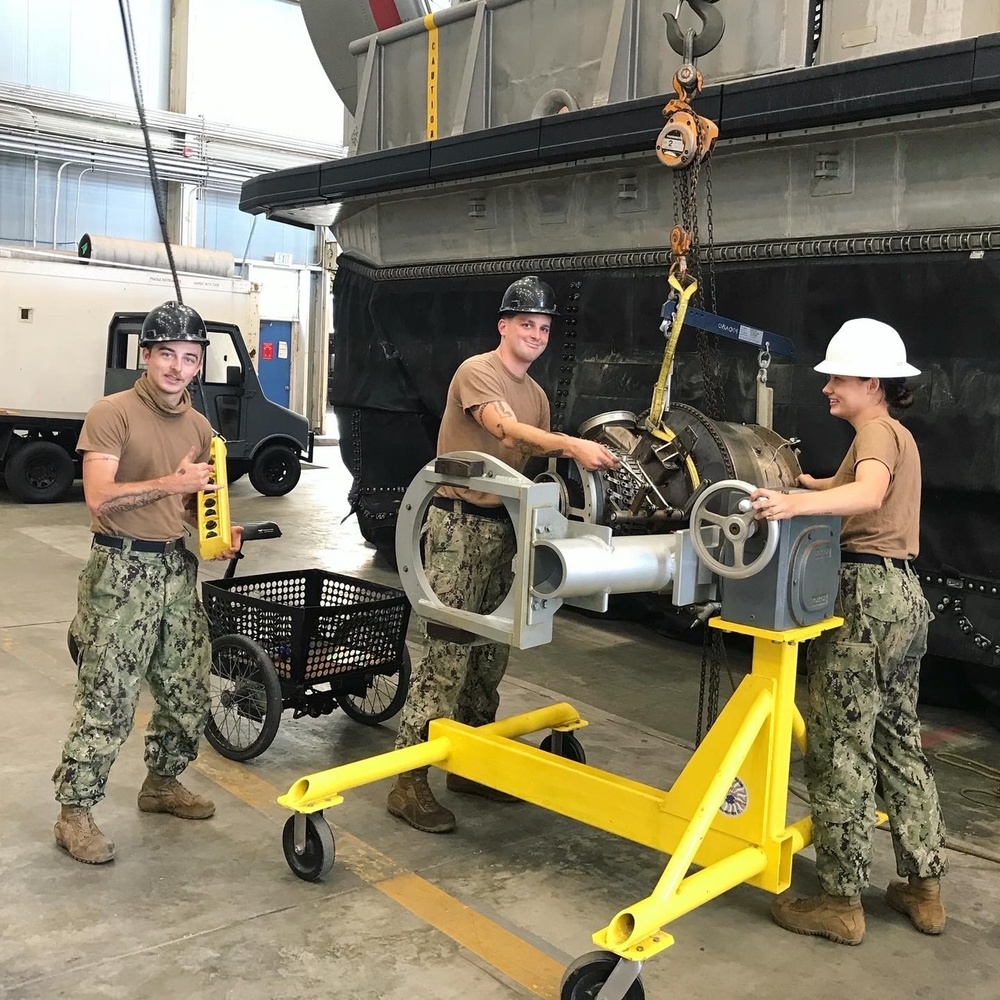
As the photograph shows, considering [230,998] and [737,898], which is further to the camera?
[737,898]

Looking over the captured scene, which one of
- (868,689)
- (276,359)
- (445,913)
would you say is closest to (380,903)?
(445,913)

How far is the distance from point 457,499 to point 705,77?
251 centimetres

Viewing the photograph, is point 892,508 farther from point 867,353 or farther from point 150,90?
point 150,90

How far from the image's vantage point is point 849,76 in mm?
4160

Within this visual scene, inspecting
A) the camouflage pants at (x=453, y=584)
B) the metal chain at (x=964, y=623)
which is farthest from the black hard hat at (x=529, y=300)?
the metal chain at (x=964, y=623)

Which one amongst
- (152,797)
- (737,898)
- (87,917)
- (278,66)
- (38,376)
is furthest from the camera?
(278,66)

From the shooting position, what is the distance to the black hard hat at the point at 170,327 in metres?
3.19

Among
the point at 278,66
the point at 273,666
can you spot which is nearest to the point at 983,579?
the point at 273,666

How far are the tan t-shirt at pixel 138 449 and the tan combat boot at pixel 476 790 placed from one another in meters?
1.32

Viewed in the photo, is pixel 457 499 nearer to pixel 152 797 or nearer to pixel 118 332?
pixel 152 797

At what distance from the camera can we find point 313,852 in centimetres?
313

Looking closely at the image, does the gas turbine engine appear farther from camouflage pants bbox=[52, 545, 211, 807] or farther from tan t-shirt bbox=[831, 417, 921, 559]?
camouflage pants bbox=[52, 545, 211, 807]

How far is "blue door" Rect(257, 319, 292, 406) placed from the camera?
55.6ft

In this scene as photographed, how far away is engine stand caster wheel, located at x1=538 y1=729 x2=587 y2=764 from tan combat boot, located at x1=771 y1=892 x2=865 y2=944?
42.8 inches
